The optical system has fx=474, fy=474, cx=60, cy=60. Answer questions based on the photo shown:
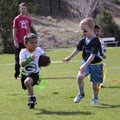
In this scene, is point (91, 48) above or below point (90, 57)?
above

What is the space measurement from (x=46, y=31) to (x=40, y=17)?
14495 mm

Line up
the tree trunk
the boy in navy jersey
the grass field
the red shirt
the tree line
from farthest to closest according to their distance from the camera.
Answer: the tree trunk → the tree line → the red shirt → the boy in navy jersey → the grass field

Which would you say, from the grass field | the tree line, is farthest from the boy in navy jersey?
the tree line

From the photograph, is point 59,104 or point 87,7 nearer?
point 59,104

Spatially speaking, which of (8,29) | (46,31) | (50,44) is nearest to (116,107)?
(8,29)

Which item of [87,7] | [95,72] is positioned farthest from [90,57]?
[87,7]

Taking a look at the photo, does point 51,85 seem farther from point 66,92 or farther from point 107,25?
point 107,25

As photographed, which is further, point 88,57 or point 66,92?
point 66,92

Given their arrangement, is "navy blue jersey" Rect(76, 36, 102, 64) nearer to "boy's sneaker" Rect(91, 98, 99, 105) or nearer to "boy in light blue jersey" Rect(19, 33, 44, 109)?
"boy's sneaker" Rect(91, 98, 99, 105)

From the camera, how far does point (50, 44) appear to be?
1623 inches

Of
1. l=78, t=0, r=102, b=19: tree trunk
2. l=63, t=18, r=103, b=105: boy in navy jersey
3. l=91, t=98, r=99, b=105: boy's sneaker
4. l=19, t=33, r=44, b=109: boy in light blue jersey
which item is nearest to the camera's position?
l=19, t=33, r=44, b=109: boy in light blue jersey

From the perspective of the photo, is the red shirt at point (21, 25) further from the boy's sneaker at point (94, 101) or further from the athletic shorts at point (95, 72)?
the boy's sneaker at point (94, 101)

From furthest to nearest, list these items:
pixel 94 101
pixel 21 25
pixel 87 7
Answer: pixel 87 7, pixel 21 25, pixel 94 101

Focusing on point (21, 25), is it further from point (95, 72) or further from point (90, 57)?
point (90, 57)
